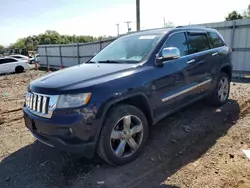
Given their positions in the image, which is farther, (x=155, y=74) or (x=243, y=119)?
(x=243, y=119)

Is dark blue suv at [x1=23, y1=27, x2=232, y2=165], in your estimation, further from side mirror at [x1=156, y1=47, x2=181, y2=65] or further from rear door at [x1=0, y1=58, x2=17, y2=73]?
rear door at [x1=0, y1=58, x2=17, y2=73]

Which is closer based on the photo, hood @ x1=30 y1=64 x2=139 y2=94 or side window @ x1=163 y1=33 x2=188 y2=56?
hood @ x1=30 y1=64 x2=139 y2=94

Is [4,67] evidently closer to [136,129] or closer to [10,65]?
[10,65]

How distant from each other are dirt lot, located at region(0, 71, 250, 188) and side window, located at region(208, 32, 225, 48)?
1.65 meters

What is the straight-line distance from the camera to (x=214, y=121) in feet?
14.5

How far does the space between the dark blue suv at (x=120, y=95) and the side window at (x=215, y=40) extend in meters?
0.70

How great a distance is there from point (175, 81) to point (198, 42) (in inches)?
54.8

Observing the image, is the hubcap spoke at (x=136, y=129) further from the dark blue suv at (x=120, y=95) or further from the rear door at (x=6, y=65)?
the rear door at (x=6, y=65)

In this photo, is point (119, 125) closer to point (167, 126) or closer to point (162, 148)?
point (162, 148)

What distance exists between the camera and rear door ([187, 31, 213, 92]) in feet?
13.6

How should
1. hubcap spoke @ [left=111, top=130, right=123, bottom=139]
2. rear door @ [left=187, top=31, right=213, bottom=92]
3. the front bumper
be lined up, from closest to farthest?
1. the front bumper
2. hubcap spoke @ [left=111, top=130, right=123, bottom=139]
3. rear door @ [left=187, top=31, right=213, bottom=92]

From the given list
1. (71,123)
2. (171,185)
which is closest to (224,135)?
(171,185)

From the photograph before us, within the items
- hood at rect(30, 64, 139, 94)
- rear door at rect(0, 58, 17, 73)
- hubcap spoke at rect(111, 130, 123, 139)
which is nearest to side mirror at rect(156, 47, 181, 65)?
hood at rect(30, 64, 139, 94)

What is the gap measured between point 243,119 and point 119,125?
2891 mm
